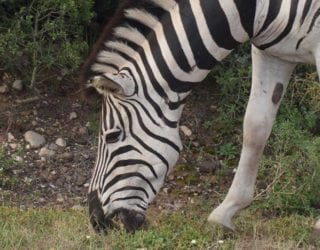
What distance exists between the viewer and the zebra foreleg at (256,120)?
5.48 m

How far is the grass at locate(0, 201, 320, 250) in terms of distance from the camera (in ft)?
16.1

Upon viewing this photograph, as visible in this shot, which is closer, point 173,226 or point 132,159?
point 132,159

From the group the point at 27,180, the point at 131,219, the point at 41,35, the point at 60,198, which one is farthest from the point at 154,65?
the point at 41,35

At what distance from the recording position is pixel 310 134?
7590 mm

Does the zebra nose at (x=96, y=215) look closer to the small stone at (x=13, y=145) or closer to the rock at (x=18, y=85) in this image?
the small stone at (x=13, y=145)

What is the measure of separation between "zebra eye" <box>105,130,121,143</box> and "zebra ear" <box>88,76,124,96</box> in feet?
0.84

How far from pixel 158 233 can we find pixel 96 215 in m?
0.42

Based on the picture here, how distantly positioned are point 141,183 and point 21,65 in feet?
11.5

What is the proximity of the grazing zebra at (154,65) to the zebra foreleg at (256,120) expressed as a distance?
50 cm

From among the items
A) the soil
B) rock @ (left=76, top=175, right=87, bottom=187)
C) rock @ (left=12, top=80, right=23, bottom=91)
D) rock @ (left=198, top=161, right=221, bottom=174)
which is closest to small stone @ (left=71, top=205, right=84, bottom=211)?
the soil

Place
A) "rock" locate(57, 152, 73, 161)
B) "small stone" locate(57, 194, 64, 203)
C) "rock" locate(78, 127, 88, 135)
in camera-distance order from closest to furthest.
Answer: "small stone" locate(57, 194, 64, 203) → "rock" locate(57, 152, 73, 161) → "rock" locate(78, 127, 88, 135)

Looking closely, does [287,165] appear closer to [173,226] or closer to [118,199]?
[173,226]

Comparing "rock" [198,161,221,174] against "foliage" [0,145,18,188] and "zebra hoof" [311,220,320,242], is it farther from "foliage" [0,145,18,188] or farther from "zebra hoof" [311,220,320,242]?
"zebra hoof" [311,220,320,242]

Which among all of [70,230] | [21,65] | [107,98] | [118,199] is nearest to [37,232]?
[70,230]
